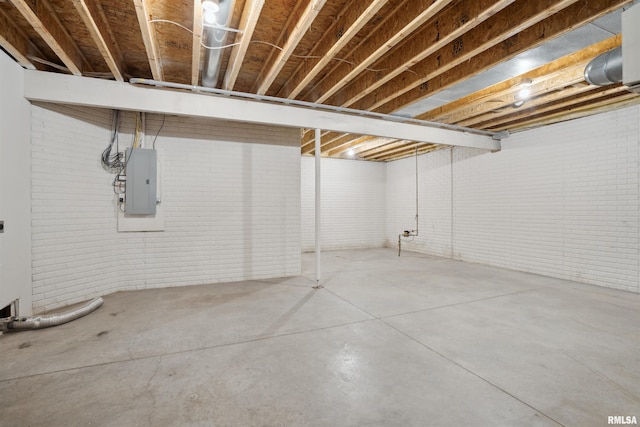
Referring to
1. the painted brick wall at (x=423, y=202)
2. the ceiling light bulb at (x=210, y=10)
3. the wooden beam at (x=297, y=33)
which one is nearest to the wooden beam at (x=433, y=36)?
the wooden beam at (x=297, y=33)

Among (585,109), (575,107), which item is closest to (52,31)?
(575,107)

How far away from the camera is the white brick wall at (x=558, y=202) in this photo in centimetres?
441

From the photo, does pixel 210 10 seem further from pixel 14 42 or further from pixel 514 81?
pixel 514 81

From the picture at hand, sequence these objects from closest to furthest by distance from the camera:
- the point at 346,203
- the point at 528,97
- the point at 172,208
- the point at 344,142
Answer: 1. the point at 528,97
2. the point at 172,208
3. the point at 344,142
4. the point at 346,203

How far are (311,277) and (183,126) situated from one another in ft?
10.3

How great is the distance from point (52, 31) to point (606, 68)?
16.5ft

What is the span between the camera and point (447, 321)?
10.3 ft

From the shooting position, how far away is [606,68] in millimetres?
2814

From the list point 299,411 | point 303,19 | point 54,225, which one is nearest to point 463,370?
point 299,411

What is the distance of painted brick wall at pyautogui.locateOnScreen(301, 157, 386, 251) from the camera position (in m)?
8.26

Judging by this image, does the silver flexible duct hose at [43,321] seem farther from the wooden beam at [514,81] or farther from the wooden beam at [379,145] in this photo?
the wooden beam at [379,145]

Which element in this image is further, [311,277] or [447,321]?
[311,277]

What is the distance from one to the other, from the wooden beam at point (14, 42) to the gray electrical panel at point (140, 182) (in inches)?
54.2

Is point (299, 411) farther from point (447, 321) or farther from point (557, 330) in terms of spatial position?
point (557, 330)
